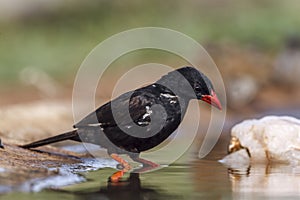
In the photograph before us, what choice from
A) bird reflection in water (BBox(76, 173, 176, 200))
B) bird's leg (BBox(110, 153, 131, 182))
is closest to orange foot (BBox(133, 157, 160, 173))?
bird's leg (BBox(110, 153, 131, 182))

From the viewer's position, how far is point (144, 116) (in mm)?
8500

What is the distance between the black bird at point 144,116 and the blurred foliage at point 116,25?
30.7 ft

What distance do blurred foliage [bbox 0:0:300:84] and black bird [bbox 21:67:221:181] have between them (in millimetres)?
9352

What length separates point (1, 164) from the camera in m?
7.57

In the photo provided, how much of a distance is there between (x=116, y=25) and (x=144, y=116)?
13437 millimetres

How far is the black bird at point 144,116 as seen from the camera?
849cm

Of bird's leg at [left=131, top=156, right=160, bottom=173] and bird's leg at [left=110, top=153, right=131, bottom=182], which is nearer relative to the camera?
bird's leg at [left=110, top=153, right=131, bottom=182]

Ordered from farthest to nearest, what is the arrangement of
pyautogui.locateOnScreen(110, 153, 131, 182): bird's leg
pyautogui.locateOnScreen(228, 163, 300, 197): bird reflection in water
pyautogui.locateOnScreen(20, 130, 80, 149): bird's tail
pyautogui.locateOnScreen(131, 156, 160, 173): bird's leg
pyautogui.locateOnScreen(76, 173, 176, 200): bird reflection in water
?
pyautogui.locateOnScreen(20, 130, 80, 149): bird's tail < pyautogui.locateOnScreen(131, 156, 160, 173): bird's leg < pyautogui.locateOnScreen(110, 153, 131, 182): bird's leg < pyautogui.locateOnScreen(228, 163, 300, 197): bird reflection in water < pyautogui.locateOnScreen(76, 173, 176, 200): bird reflection in water

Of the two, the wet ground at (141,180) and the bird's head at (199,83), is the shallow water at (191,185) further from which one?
the bird's head at (199,83)

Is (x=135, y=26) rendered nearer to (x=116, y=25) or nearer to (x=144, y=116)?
(x=116, y=25)

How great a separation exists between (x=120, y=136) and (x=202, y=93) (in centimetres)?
95

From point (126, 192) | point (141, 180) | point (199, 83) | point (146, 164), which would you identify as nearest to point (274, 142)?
point (199, 83)

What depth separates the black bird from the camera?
8492 millimetres

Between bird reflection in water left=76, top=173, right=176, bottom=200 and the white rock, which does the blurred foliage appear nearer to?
the white rock
